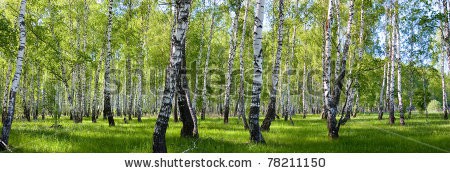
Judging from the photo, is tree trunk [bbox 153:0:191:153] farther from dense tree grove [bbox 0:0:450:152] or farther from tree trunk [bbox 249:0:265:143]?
tree trunk [bbox 249:0:265:143]

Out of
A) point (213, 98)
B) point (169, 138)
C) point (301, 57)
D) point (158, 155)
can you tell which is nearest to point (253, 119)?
point (169, 138)

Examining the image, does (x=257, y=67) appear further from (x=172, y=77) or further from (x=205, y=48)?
(x=205, y=48)

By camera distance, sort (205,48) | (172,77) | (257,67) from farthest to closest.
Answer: (205,48)
(257,67)
(172,77)

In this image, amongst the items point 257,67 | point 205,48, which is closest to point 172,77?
point 257,67

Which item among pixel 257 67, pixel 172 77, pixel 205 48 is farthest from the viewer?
pixel 205 48

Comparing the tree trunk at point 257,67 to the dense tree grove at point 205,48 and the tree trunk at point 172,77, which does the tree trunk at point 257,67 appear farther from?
the tree trunk at point 172,77

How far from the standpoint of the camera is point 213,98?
4919cm

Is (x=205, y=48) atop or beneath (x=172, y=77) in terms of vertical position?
atop

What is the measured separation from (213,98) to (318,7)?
26.2 metres

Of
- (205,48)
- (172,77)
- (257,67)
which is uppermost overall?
(205,48)

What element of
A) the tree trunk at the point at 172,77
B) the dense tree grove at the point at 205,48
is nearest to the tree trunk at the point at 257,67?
the dense tree grove at the point at 205,48

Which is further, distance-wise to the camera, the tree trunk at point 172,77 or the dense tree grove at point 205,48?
the dense tree grove at point 205,48

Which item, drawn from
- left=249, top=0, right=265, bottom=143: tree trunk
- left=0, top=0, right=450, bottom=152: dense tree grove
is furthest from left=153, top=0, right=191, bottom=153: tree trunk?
left=249, top=0, right=265, bottom=143: tree trunk

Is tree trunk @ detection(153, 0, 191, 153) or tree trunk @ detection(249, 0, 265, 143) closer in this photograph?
tree trunk @ detection(153, 0, 191, 153)
